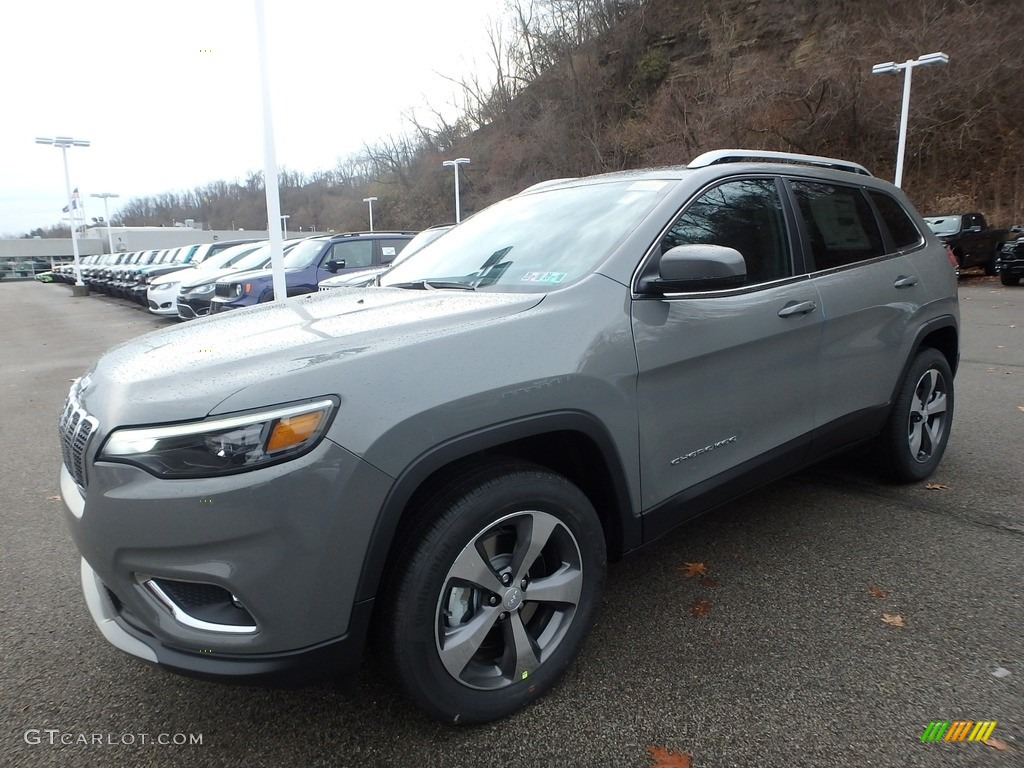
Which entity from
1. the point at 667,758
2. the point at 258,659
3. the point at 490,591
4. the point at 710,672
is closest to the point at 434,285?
the point at 490,591

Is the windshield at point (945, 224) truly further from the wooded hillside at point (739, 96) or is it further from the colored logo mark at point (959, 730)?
the colored logo mark at point (959, 730)

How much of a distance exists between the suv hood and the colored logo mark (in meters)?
1.80

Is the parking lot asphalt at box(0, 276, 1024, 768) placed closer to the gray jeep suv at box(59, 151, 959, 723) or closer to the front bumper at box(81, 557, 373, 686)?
the gray jeep suv at box(59, 151, 959, 723)

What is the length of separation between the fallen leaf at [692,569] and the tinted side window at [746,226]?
4.25ft

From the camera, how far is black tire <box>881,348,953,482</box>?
371 centimetres

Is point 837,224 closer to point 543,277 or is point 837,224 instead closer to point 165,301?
point 543,277

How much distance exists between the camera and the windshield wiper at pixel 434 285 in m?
2.75

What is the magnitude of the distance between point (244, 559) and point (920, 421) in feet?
12.4

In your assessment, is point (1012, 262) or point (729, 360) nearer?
point (729, 360)

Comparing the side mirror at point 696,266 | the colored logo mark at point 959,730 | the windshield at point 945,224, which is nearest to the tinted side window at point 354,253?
the side mirror at point 696,266

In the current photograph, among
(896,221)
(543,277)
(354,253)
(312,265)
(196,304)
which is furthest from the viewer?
(196,304)

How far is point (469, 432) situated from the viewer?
6.32 feet

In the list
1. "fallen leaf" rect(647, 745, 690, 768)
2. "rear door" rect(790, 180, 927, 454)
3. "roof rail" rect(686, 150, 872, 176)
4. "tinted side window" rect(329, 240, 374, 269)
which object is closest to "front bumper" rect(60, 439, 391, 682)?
"fallen leaf" rect(647, 745, 690, 768)

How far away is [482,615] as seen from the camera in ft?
6.76
